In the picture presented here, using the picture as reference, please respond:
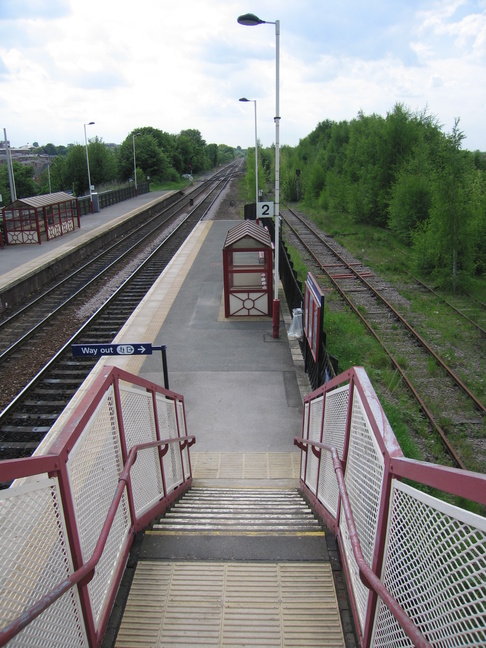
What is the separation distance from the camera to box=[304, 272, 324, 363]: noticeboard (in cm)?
961

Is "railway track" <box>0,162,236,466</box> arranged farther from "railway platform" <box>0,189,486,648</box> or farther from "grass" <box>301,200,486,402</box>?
"grass" <box>301,200,486,402</box>

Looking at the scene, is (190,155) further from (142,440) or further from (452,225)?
(142,440)

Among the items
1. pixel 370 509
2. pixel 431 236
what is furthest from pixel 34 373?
pixel 431 236

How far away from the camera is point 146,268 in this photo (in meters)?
23.0

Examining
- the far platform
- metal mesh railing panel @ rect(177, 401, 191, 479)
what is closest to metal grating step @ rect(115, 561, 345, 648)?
metal mesh railing panel @ rect(177, 401, 191, 479)

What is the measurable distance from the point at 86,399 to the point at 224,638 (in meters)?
1.66

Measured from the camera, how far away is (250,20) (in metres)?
11.7

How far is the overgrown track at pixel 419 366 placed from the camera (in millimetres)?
10016

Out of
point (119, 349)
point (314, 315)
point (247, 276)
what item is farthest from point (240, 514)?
point (247, 276)

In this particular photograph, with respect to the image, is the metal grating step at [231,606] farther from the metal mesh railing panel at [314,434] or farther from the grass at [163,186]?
the grass at [163,186]

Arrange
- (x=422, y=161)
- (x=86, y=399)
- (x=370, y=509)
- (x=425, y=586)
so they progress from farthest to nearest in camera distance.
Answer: (x=422, y=161)
(x=86, y=399)
(x=370, y=509)
(x=425, y=586)

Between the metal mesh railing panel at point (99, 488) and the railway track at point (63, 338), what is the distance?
592 centimetres

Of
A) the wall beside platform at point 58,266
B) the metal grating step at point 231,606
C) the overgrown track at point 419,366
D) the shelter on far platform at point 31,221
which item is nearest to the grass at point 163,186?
the wall beside platform at point 58,266

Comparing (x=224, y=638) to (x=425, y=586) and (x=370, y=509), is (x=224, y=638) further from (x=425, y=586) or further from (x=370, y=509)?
(x=425, y=586)
